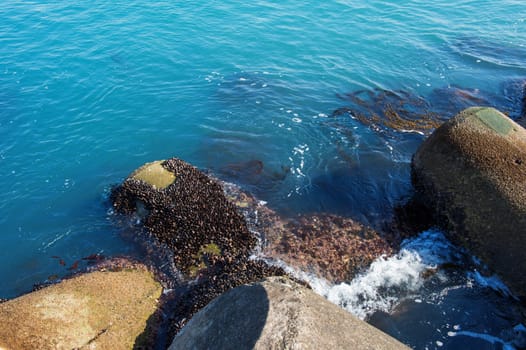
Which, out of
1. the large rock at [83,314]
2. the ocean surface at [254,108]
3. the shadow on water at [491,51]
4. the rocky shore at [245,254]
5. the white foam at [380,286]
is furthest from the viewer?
the shadow on water at [491,51]

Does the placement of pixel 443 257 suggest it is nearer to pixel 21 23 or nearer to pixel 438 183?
pixel 438 183

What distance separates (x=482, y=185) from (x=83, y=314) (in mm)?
10232

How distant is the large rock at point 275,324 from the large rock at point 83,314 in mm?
2540

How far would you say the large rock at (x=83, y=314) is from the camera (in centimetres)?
718

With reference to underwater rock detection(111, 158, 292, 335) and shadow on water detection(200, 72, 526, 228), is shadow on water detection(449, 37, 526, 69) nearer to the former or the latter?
shadow on water detection(200, 72, 526, 228)

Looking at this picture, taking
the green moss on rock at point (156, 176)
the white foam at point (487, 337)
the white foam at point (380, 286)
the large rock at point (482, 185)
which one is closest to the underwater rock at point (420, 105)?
the large rock at point (482, 185)

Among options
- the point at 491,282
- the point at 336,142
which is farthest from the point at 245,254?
the point at 336,142

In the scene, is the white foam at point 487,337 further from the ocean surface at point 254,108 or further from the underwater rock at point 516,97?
the underwater rock at point 516,97

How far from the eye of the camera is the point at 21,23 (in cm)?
2542

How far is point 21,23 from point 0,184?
58.5 feet

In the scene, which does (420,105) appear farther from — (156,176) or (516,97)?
(156,176)

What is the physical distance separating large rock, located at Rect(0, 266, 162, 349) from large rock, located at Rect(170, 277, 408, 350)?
254cm

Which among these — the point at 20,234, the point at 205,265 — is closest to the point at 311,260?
the point at 205,265

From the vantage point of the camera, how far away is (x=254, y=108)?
17688mm
